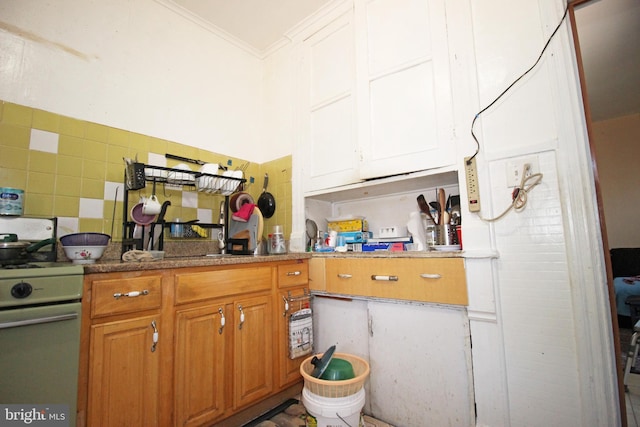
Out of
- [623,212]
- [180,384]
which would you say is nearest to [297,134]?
[180,384]

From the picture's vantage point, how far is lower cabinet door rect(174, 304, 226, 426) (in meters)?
1.27

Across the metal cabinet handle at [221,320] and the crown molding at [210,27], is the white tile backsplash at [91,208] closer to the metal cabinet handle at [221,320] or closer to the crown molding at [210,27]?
the metal cabinet handle at [221,320]

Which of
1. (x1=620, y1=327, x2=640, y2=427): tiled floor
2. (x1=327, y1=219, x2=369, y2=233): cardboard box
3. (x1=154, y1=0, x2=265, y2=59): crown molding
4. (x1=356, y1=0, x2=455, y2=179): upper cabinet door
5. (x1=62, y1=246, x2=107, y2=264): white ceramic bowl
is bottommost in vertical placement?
(x1=620, y1=327, x2=640, y2=427): tiled floor

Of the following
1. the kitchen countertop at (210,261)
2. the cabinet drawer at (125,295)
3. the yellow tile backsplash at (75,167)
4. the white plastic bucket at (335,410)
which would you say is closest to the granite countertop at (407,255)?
the kitchen countertop at (210,261)

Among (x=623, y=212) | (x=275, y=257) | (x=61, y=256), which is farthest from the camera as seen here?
(x=623, y=212)

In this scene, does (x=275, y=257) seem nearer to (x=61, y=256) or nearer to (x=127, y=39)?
(x=61, y=256)

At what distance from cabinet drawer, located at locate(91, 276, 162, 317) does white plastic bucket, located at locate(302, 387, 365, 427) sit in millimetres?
886

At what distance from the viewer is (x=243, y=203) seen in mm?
2146

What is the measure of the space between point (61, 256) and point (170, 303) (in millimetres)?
730

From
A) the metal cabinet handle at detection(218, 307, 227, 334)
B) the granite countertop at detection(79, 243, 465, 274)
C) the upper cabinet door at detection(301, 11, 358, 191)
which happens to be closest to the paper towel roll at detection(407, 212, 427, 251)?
the granite countertop at detection(79, 243, 465, 274)

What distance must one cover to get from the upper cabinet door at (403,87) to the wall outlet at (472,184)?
0.32ft

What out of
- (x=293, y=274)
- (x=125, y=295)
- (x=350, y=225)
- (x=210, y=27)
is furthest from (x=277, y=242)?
(x=210, y=27)

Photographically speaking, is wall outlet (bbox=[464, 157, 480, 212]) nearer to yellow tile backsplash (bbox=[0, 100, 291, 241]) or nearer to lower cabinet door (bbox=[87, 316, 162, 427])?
lower cabinet door (bbox=[87, 316, 162, 427])
